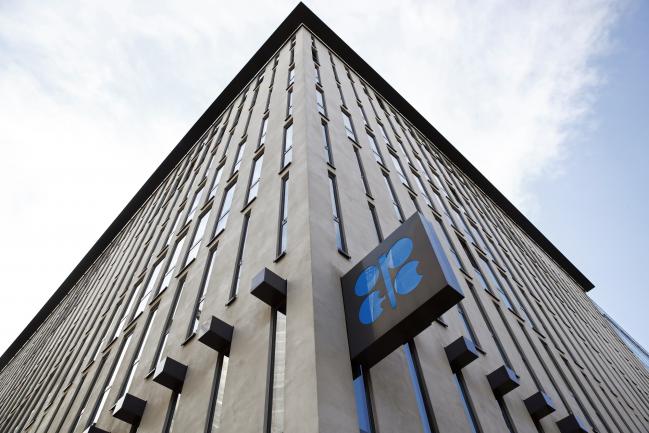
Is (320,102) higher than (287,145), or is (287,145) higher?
(320,102)

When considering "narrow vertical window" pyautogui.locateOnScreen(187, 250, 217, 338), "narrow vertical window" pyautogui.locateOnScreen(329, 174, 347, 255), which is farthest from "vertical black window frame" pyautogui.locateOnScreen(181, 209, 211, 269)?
"narrow vertical window" pyautogui.locateOnScreen(329, 174, 347, 255)

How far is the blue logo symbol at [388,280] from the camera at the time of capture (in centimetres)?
779

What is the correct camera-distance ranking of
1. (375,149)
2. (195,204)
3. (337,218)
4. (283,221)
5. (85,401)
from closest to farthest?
(337,218), (283,221), (85,401), (375,149), (195,204)

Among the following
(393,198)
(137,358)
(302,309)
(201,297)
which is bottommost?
(302,309)

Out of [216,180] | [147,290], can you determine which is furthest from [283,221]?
[216,180]

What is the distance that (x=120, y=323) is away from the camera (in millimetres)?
19922

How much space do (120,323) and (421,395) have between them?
1538cm

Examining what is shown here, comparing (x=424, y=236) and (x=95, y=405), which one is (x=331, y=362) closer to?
(x=424, y=236)

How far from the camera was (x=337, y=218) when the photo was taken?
470 inches

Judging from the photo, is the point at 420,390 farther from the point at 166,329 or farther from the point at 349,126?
the point at 349,126

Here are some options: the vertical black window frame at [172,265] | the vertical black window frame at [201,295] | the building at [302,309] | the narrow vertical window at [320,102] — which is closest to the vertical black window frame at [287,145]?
the building at [302,309]

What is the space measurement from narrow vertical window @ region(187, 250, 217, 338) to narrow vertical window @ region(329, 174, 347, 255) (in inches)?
172

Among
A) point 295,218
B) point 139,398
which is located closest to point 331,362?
point 295,218

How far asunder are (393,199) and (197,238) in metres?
7.71
